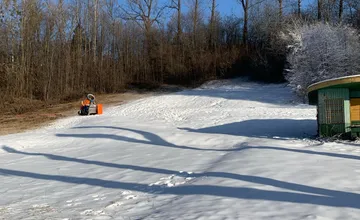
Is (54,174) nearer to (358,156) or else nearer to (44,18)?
(358,156)

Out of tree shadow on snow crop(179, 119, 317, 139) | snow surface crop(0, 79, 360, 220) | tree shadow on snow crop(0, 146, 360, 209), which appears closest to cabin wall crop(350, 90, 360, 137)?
snow surface crop(0, 79, 360, 220)

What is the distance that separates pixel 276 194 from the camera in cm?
701

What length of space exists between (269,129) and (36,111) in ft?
70.6

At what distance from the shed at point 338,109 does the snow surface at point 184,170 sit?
1.00 meters

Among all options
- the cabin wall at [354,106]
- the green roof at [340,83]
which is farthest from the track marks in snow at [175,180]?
the cabin wall at [354,106]

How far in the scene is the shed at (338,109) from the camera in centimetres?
1372

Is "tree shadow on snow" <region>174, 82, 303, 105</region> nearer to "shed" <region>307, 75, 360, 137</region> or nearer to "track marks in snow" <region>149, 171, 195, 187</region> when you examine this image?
"shed" <region>307, 75, 360, 137</region>

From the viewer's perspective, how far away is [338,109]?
45.2ft

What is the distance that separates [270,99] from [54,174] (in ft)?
66.0

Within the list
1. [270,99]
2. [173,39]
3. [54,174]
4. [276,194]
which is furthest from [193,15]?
[276,194]

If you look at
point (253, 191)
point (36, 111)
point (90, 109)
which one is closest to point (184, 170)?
point (253, 191)

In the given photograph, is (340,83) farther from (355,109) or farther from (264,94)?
(264,94)

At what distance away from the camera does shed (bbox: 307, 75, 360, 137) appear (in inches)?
540

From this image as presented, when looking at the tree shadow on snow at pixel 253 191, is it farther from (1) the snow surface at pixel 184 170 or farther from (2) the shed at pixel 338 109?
(2) the shed at pixel 338 109
